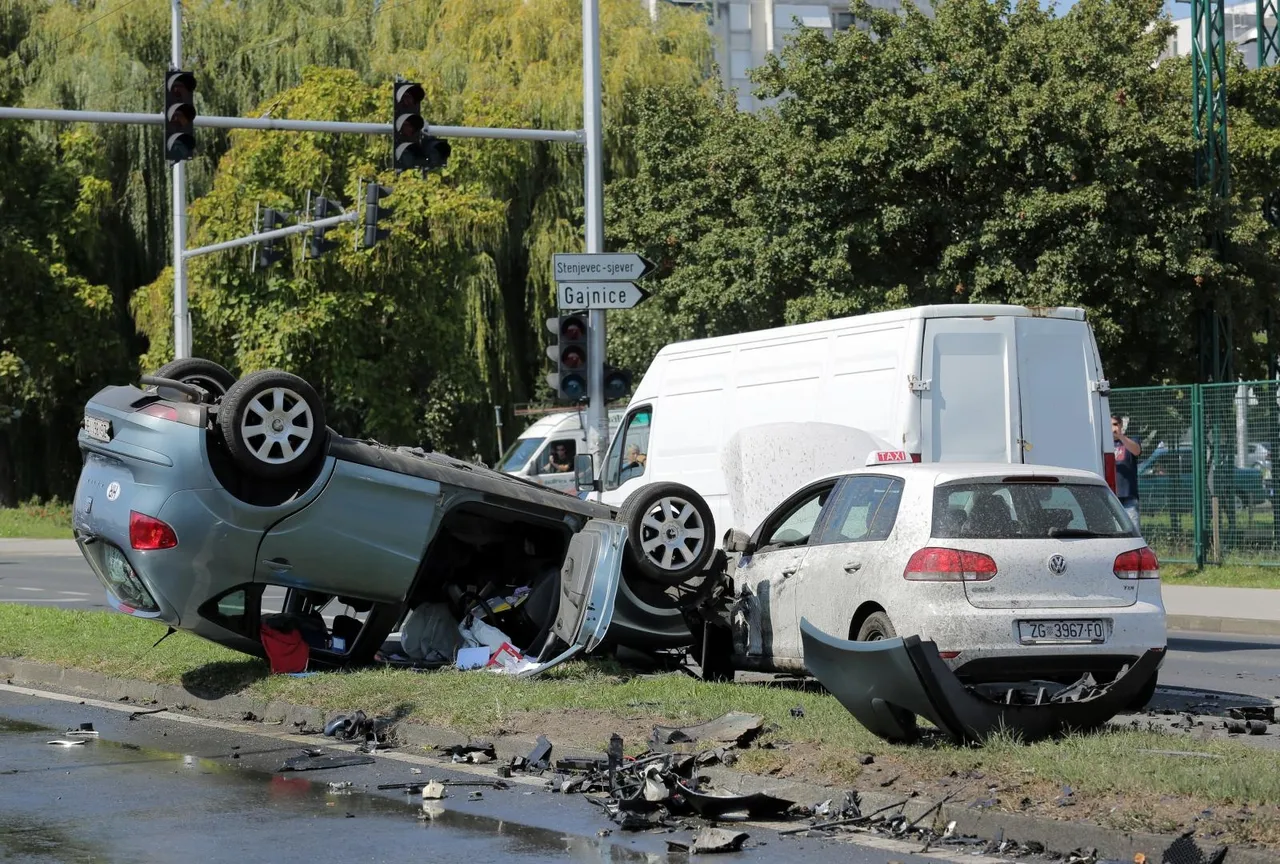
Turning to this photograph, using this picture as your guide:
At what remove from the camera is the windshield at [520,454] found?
29484mm

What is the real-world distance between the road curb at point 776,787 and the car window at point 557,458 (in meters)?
17.2

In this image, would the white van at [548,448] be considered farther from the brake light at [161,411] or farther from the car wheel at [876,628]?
the car wheel at [876,628]

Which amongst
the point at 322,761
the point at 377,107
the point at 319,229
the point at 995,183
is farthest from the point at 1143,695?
the point at 377,107

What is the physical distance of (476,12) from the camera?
3809cm

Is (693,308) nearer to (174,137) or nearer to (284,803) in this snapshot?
(174,137)

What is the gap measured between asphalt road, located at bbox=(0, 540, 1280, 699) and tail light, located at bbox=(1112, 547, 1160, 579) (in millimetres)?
2645

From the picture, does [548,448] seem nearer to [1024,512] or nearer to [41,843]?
[1024,512]

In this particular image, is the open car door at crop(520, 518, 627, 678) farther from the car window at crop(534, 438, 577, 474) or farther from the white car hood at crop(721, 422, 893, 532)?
the car window at crop(534, 438, 577, 474)

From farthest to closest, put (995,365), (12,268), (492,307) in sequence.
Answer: (12,268), (492,307), (995,365)

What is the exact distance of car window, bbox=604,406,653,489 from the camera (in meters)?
18.1

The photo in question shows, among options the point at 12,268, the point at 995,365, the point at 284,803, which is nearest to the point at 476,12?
the point at 12,268

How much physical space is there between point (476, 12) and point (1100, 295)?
57.1 ft

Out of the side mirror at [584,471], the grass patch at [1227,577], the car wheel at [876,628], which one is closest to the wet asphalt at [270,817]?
the car wheel at [876,628]

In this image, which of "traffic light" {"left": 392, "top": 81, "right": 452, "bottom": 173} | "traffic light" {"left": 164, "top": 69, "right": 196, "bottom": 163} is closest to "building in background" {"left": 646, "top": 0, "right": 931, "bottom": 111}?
"traffic light" {"left": 392, "top": 81, "right": 452, "bottom": 173}
